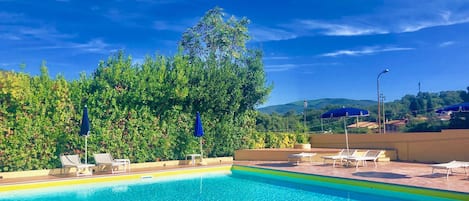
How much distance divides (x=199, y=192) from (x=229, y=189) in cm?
98

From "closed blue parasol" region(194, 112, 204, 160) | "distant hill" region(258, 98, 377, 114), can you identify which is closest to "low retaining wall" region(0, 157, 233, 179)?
"closed blue parasol" region(194, 112, 204, 160)

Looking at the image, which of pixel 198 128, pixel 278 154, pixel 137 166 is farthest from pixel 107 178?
pixel 278 154

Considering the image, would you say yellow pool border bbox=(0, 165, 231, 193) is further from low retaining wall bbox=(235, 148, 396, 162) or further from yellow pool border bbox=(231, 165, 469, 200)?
low retaining wall bbox=(235, 148, 396, 162)

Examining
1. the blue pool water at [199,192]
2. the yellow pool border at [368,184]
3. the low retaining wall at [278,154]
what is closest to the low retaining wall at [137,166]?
the low retaining wall at [278,154]

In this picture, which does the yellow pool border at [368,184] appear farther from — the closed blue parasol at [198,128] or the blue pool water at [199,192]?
the closed blue parasol at [198,128]

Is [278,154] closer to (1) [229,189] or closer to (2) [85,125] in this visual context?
(1) [229,189]

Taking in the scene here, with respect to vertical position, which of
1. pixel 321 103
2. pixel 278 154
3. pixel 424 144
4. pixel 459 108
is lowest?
pixel 278 154

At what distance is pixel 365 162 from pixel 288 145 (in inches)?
255

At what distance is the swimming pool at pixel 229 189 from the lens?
33.9ft

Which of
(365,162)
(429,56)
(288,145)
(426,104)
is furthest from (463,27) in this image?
(365,162)

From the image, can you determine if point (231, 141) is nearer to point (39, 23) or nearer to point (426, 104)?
point (39, 23)

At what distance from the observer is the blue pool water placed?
10.5 metres

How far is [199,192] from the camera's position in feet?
37.9

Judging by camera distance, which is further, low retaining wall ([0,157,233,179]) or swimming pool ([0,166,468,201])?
low retaining wall ([0,157,233,179])
